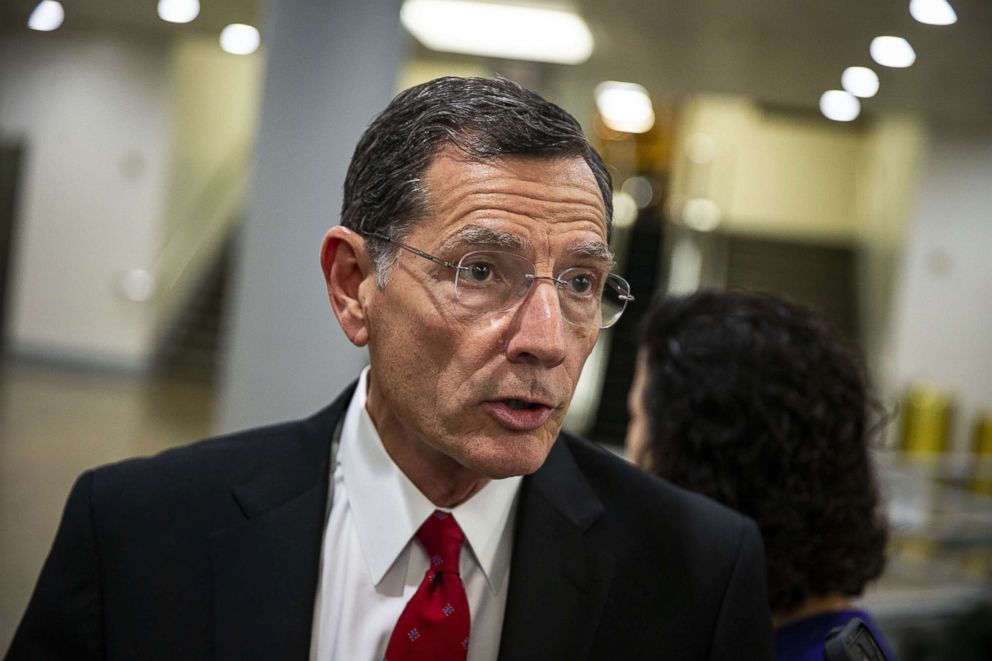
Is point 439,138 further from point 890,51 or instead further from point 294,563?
point 890,51

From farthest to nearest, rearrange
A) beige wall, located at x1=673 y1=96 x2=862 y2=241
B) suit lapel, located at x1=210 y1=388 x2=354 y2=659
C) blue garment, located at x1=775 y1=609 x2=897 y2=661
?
1. beige wall, located at x1=673 y1=96 x2=862 y2=241
2. blue garment, located at x1=775 y1=609 x2=897 y2=661
3. suit lapel, located at x1=210 y1=388 x2=354 y2=659

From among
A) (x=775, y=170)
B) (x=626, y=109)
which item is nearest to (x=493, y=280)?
(x=626, y=109)

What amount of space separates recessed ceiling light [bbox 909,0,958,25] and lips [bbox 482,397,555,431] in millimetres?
2136

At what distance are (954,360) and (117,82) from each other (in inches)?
477

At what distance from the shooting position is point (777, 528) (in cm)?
201

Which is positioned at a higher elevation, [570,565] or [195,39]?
[195,39]

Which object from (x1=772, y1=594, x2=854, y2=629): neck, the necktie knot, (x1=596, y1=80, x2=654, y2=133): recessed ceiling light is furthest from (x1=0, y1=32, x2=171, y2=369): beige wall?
(x1=596, y1=80, x2=654, y2=133): recessed ceiling light

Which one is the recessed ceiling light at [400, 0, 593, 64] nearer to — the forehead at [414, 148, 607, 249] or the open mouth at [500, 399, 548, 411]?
the forehead at [414, 148, 607, 249]

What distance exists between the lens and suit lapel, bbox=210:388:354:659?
1539 mm

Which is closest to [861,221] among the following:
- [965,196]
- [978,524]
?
[965,196]

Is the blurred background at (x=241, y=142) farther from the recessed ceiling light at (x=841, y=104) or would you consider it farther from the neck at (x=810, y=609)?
the neck at (x=810, y=609)

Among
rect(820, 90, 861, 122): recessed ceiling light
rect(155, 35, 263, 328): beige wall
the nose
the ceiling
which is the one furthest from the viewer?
rect(820, 90, 861, 122): recessed ceiling light

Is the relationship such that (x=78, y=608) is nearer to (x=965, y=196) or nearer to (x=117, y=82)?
(x=117, y=82)

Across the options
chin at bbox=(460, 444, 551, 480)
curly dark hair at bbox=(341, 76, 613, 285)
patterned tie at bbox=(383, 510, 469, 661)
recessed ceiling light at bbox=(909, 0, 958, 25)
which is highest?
recessed ceiling light at bbox=(909, 0, 958, 25)
